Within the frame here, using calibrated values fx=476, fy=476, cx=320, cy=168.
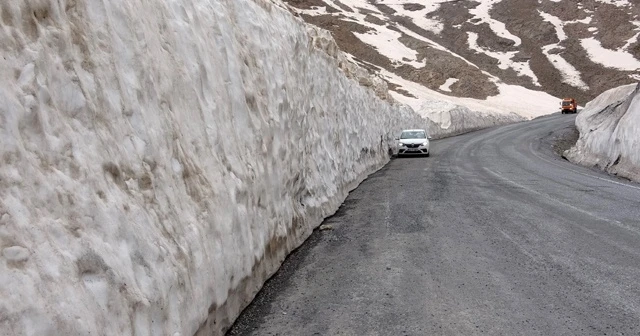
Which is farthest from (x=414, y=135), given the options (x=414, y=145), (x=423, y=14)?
(x=423, y=14)

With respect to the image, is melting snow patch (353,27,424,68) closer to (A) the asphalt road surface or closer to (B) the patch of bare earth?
(B) the patch of bare earth

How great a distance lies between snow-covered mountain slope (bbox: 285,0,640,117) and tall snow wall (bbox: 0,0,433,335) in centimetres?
4445

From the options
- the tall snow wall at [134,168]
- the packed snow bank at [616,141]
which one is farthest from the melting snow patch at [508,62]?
the tall snow wall at [134,168]

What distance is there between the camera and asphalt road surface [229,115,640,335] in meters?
4.52

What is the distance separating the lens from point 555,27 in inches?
3260

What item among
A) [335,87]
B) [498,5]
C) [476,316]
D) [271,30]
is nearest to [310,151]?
[271,30]

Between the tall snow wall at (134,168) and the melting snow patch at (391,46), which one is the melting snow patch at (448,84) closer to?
the melting snow patch at (391,46)

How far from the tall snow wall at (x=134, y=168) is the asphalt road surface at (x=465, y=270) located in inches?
30.8

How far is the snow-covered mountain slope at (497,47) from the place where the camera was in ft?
216

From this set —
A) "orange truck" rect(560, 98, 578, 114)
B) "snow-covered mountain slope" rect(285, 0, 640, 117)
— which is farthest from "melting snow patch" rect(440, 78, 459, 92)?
"orange truck" rect(560, 98, 578, 114)

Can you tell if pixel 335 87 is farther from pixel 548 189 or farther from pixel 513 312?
pixel 513 312

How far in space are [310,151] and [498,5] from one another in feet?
325

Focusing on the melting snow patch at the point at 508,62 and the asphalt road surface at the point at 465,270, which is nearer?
the asphalt road surface at the point at 465,270

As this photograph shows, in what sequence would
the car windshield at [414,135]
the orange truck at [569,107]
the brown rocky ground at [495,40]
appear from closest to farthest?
the car windshield at [414,135], the orange truck at [569,107], the brown rocky ground at [495,40]
